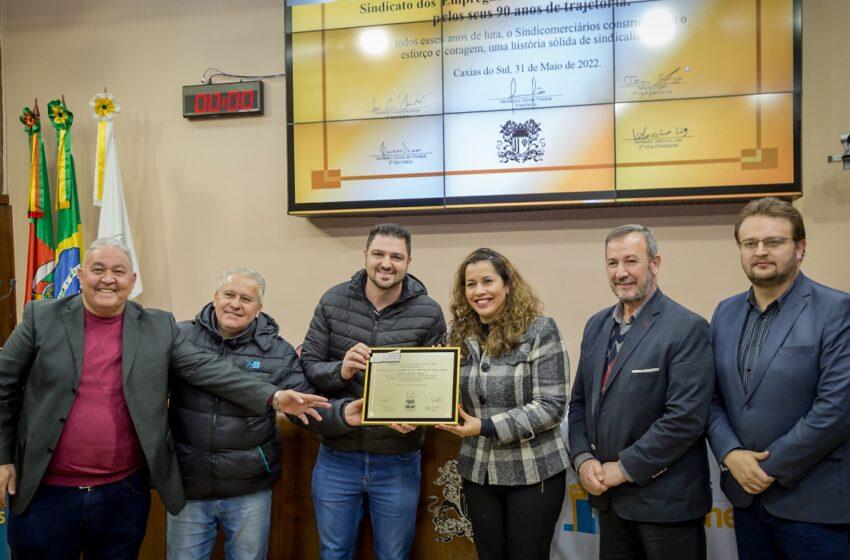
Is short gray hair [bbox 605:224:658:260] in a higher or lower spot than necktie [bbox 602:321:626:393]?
higher

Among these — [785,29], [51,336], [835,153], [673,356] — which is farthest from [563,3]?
[51,336]

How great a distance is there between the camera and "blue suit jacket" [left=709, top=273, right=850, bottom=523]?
5.61ft

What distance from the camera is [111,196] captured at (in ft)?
13.3

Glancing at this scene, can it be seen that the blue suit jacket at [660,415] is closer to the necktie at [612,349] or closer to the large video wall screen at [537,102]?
the necktie at [612,349]

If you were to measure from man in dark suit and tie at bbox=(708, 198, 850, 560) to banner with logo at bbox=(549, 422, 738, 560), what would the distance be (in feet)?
1.31

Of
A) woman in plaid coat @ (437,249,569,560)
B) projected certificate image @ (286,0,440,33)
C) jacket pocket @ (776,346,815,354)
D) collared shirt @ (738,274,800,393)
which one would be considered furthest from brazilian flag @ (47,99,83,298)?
jacket pocket @ (776,346,815,354)

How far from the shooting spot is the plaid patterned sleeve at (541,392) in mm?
1938

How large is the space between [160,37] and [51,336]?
9.71ft

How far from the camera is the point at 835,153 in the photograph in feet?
11.4

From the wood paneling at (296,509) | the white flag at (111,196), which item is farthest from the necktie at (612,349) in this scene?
the white flag at (111,196)

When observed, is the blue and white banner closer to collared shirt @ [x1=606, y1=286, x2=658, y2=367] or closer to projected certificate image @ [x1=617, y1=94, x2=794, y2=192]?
collared shirt @ [x1=606, y1=286, x2=658, y2=367]

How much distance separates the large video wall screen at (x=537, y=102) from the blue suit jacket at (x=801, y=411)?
1715mm
